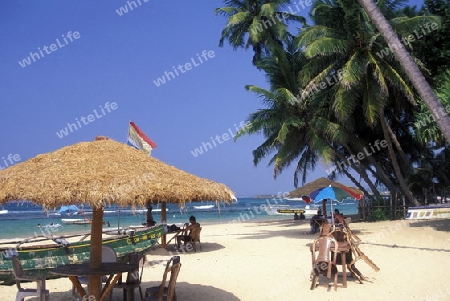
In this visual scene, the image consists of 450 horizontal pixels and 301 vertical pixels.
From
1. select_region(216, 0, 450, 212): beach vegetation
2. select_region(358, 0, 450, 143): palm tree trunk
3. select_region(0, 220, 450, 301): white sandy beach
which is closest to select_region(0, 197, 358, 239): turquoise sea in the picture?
select_region(0, 220, 450, 301): white sandy beach

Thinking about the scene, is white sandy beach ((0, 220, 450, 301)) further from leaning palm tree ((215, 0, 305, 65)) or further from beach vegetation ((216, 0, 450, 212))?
leaning palm tree ((215, 0, 305, 65))

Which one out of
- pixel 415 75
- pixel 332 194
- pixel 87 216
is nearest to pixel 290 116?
pixel 332 194

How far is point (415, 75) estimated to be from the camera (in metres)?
5.28

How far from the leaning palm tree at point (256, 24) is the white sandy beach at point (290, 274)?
581 inches

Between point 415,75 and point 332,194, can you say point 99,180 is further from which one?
point 332,194

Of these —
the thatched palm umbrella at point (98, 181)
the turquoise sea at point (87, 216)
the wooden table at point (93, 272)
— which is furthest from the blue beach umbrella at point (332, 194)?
the wooden table at point (93, 272)

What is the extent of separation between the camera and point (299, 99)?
19.3 meters

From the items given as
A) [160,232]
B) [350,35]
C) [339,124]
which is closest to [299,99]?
[339,124]

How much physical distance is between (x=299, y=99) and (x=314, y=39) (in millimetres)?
2868

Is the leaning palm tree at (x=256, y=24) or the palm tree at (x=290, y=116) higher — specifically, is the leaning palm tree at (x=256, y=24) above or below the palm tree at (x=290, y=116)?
above

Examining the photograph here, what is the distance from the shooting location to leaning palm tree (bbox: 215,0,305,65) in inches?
953

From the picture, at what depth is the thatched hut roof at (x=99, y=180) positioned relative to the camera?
181 inches

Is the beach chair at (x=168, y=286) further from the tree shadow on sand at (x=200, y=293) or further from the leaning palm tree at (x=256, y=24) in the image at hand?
the leaning palm tree at (x=256, y=24)

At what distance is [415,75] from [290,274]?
14.8ft
